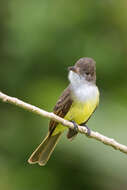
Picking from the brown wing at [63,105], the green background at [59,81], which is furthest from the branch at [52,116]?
the green background at [59,81]

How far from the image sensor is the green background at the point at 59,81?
258 inches

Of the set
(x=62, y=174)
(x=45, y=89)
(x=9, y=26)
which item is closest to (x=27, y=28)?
(x=9, y=26)

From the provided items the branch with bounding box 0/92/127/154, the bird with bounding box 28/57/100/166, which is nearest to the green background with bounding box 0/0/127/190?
the bird with bounding box 28/57/100/166

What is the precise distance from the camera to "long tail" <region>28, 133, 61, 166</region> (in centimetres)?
584

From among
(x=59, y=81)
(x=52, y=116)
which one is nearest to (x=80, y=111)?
(x=52, y=116)

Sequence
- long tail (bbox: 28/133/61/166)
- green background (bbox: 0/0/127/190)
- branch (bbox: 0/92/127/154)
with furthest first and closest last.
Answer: green background (bbox: 0/0/127/190)
long tail (bbox: 28/133/61/166)
branch (bbox: 0/92/127/154)

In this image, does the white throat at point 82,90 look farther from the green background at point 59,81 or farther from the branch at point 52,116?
the branch at point 52,116

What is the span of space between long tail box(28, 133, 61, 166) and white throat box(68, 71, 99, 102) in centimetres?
→ 45

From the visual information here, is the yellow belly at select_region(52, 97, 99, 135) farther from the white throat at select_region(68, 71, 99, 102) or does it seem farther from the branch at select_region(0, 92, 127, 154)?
the branch at select_region(0, 92, 127, 154)

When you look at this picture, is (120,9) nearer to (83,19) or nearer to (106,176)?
(83,19)

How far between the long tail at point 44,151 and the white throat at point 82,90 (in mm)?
448

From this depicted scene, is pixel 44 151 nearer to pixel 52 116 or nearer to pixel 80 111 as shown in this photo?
pixel 80 111

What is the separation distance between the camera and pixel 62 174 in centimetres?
673

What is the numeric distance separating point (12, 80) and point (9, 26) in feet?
2.45
